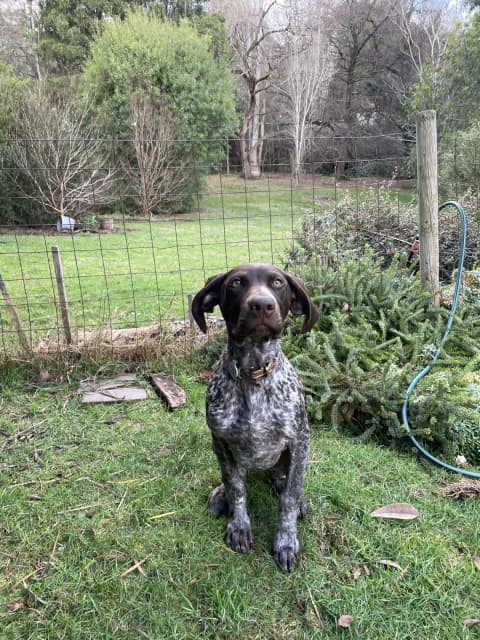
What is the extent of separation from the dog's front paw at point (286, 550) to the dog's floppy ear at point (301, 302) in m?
1.02

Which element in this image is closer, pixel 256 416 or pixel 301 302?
pixel 256 416

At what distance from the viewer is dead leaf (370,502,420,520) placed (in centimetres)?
268

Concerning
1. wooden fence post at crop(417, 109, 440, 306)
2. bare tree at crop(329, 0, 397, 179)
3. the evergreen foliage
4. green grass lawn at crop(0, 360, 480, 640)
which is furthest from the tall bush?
green grass lawn at crop(0, 360, 480, 640)

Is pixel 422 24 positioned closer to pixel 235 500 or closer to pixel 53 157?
pixel 53 157

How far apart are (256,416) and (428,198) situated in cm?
325

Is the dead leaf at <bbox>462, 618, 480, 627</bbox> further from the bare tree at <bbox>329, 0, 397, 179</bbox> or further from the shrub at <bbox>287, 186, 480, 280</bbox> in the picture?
the bare tree at <bbox>329, 0, 397, 179</bbox>

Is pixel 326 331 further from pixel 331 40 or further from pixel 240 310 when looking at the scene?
pixel 331 40

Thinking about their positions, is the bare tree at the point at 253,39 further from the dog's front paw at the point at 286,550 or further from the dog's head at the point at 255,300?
the dog's front paw at the point at 286,550

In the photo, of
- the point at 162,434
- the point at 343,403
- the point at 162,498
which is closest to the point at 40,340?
the point at 162,434

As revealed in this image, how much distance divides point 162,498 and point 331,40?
101 ft

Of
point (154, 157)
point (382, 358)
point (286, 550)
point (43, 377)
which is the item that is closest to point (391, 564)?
point (286, 550)

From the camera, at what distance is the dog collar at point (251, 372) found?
89.8 inches

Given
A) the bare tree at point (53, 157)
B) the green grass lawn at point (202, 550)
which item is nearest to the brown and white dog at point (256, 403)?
the green grass lawn at point (202, 550)

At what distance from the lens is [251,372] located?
2.29 metres
